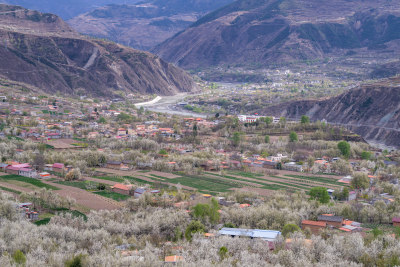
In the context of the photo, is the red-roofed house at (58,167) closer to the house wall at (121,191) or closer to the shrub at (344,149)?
the house wall at (121,191)

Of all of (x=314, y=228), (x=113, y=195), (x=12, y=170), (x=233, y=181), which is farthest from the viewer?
(x=233, y=181)

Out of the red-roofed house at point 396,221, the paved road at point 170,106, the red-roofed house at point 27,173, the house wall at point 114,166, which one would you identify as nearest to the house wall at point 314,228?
the red-roofed house at point 396,221

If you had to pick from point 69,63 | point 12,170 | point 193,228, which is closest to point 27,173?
point 12,170

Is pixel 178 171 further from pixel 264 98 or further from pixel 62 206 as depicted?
pixel 264 98

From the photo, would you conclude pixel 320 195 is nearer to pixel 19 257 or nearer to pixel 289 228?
pixel 289 228

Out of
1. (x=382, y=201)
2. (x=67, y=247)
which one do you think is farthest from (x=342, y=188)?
(x=67, y=247)

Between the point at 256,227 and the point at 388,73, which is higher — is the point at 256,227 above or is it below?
below
